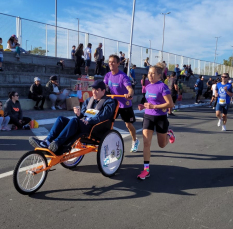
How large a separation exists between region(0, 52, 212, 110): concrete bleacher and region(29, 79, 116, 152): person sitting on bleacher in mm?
7693

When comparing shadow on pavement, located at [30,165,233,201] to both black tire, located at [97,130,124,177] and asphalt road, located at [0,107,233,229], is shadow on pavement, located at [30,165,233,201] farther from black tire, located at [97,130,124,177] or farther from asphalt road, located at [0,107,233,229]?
black tire, located at [97,130,124,177]

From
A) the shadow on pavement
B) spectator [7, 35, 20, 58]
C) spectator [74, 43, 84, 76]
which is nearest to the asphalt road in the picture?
the shadow on pavement

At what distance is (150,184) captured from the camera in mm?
4258

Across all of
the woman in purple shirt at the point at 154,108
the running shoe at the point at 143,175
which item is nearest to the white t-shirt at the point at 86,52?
the woman in purple shirt at the point at 154,108

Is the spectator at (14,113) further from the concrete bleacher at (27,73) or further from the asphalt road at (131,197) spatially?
the concrete bleacher at (27,73)

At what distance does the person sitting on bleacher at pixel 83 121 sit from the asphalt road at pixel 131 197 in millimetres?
701

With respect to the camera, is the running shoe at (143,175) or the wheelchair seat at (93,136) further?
the running shoe at (143,175)

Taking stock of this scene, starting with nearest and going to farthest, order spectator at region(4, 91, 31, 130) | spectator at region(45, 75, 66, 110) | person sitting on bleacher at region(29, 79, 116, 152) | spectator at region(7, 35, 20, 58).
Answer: person sitting on bleacher at region(29, 79, 116, 152) → spectator at region(4, 91, 31, 130) → spectator at region(45, 75, 66, 110) → spectator at region(7, 35, 20, 58)

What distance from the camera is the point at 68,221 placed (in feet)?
10.2

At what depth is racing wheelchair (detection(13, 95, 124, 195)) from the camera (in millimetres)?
3605

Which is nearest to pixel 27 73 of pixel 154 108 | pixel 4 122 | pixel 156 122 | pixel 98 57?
pixel 98 57

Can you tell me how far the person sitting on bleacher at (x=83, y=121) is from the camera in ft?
12.8

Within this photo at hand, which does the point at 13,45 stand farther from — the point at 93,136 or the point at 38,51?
the point at 93,136

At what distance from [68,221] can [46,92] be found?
33.2 ft
